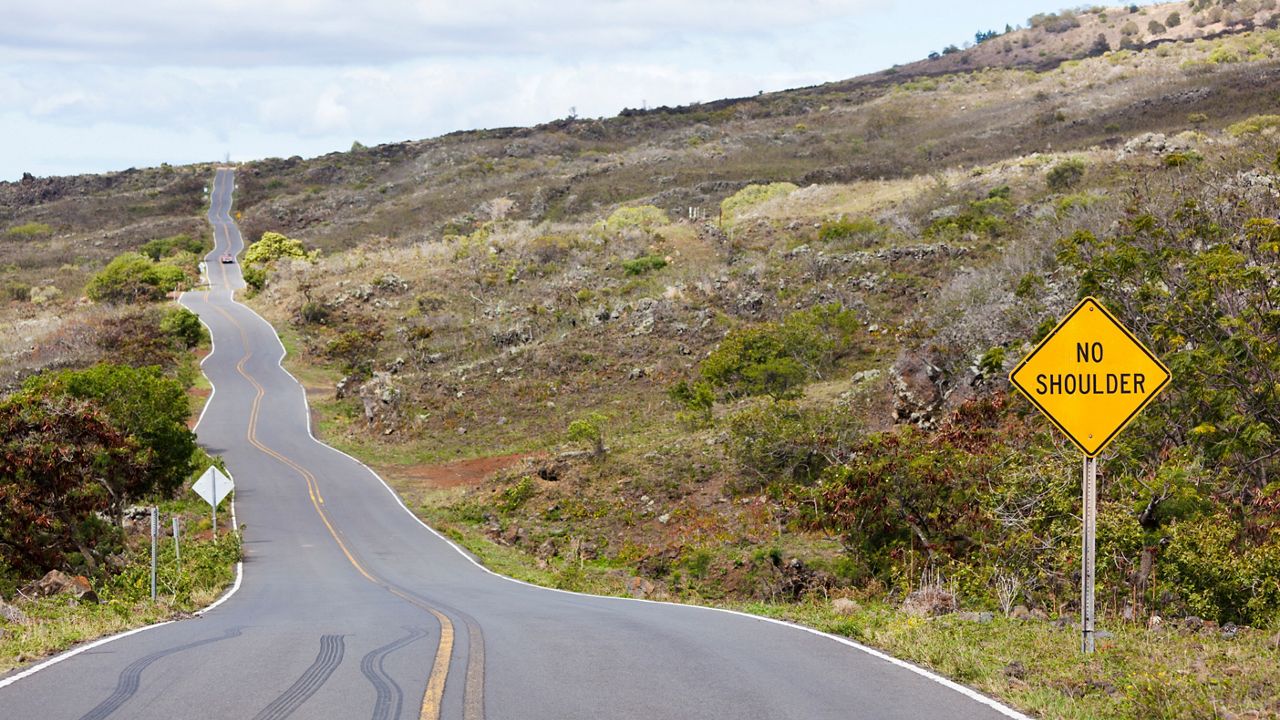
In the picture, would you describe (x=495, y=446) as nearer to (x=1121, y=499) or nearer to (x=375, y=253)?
(x=1121, y=499)

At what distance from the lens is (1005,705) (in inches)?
309

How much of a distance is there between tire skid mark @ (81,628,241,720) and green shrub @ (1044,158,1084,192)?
50.1m

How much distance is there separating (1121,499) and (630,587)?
1051cm

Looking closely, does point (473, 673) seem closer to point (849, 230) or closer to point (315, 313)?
point (849, 230)

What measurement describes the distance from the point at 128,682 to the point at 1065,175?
5266 cm

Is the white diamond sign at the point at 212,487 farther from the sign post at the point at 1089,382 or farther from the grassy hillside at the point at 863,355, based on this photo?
the sign post at the point at 1089,382

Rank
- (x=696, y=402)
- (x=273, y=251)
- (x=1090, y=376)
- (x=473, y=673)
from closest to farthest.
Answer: (x=473, y=673), (x=1090, y=376), (x=696, y=402), (x=273, y=251)

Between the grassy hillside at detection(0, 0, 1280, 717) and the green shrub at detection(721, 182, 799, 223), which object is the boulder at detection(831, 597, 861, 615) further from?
the green shrub at detection(721, 182, 799, 223)

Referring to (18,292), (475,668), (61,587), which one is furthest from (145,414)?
(18,292)

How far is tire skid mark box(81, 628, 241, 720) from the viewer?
7315 mm

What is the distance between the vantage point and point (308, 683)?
8.45m

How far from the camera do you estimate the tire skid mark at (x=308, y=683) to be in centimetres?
743

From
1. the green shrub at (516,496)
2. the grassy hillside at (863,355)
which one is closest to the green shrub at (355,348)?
the grassy hillside at (863,355)

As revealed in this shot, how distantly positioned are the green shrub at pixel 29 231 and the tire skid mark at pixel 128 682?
427ft
